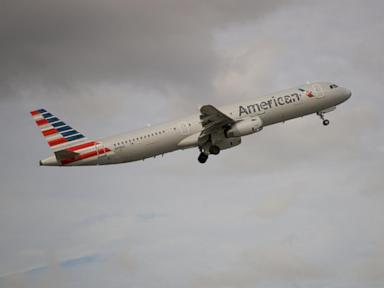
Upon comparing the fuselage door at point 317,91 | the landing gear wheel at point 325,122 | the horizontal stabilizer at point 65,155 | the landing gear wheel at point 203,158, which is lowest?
the landing gear wheel at point 203,158

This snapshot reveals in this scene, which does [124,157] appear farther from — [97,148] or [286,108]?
[286,108]

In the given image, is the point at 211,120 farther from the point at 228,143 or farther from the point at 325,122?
the point at 325,122

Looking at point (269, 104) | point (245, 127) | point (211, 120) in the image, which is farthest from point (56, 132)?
point (269, 104)

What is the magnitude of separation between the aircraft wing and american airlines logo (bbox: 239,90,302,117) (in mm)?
2706

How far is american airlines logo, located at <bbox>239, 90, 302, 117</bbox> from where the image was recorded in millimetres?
61250

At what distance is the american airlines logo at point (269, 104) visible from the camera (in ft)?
201

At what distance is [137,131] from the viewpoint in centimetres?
6000

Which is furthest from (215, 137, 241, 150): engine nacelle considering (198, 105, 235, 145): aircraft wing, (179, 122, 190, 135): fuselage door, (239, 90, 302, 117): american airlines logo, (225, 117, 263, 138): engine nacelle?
(179, 122, 190, 135): fuselage door

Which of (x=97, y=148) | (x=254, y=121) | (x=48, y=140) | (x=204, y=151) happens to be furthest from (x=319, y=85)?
(x=48, y=140)

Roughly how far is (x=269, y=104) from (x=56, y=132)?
24101 mm

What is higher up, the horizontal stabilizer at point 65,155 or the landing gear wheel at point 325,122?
the landing gear wheel at point 325,122

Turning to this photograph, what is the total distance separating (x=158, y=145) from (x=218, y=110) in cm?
768

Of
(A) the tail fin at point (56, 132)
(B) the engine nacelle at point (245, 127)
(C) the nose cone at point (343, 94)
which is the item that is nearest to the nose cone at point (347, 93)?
(C) the nose cone at point (343, 94)

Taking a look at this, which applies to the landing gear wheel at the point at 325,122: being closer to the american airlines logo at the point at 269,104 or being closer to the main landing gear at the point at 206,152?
the american airlines logo at the point at 269,104
